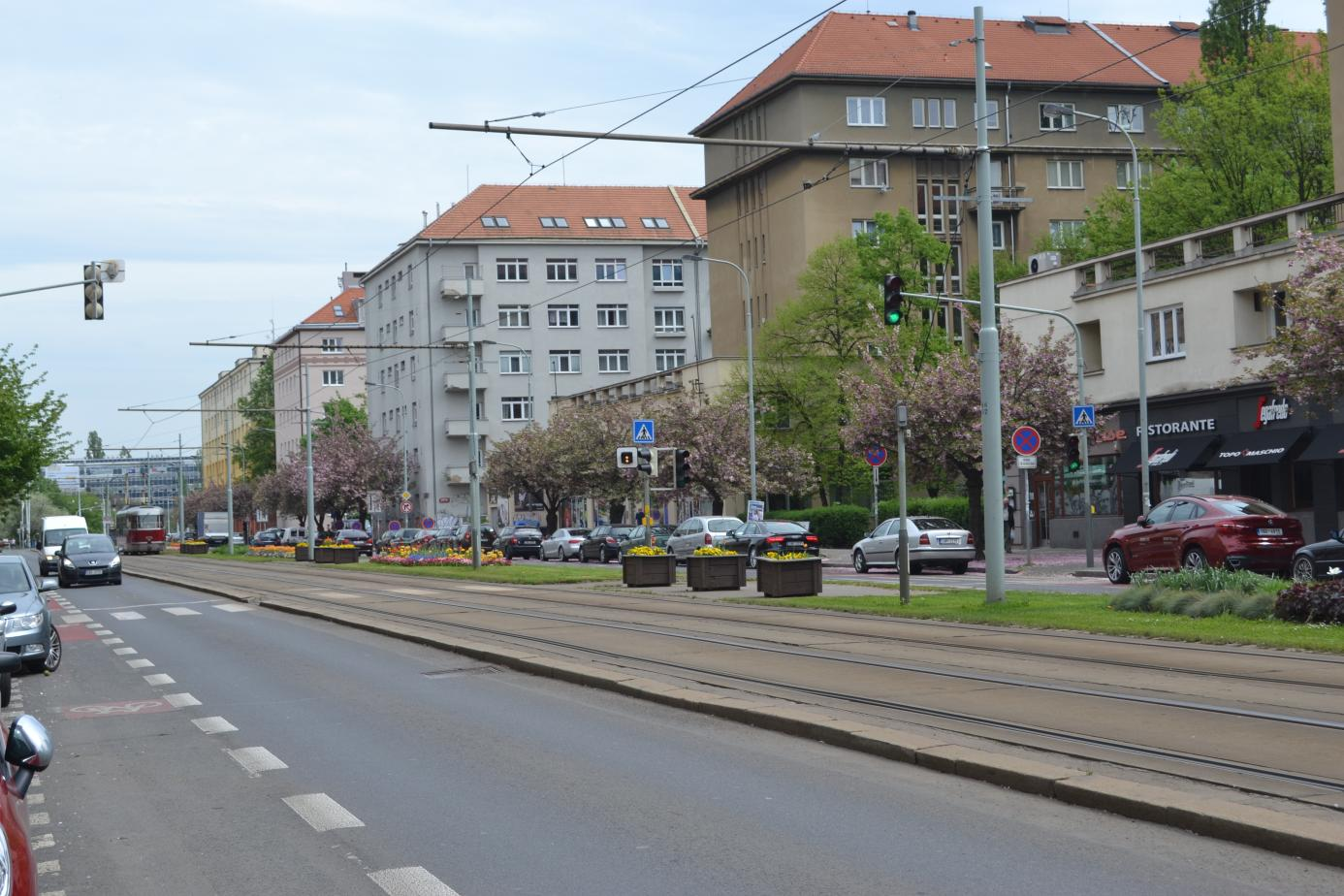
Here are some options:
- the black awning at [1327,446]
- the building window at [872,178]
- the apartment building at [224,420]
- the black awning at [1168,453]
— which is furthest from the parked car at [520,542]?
the apartment building at [224,420]

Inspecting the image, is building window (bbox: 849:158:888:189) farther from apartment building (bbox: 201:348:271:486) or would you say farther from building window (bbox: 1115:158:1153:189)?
apartment building (bbox: 201:348:271:486)

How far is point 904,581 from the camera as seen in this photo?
21.9 meters

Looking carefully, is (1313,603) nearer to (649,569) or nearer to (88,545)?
(649,569)

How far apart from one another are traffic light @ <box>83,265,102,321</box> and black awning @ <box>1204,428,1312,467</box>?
2658cm

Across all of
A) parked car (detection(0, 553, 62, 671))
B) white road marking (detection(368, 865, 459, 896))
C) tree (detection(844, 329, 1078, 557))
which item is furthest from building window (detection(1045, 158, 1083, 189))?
white road marking (detection(368, 865, 459, 896))

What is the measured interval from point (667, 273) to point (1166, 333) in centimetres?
5869

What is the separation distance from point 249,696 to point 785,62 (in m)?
64.3

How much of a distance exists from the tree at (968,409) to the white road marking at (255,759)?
1253 inches

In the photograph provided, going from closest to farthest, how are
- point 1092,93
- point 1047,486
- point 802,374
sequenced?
point 1047,486 → point 802,374 → point 1092,93

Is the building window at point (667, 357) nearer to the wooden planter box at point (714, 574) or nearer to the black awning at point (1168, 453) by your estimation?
the black awning at point (1168, 453)

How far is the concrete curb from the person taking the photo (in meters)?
6.52

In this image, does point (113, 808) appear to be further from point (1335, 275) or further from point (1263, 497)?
point (1263, 497)

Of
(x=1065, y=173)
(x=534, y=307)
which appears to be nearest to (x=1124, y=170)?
(x=1065, y=173)

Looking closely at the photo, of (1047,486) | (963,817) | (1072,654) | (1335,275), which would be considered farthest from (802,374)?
(963,817)
